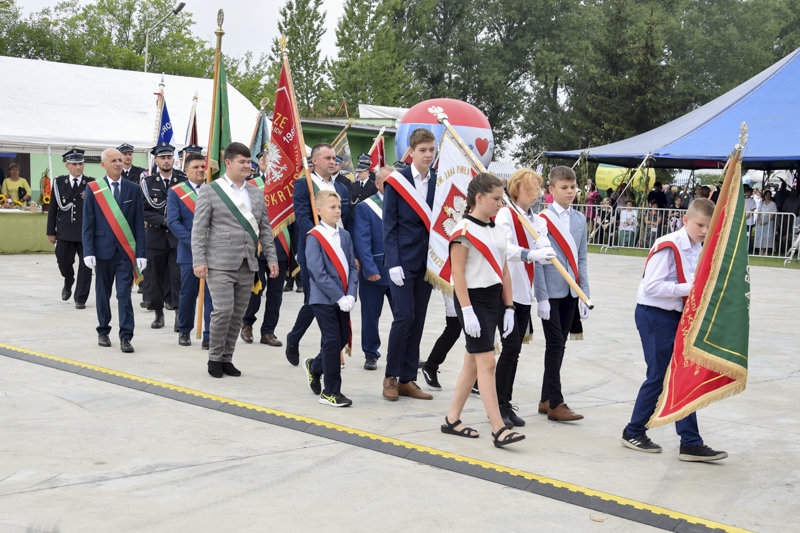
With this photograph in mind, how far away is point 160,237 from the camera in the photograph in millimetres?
9633

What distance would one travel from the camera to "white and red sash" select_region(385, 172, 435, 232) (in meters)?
6.24

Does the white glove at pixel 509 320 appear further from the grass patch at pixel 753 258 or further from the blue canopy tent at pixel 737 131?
the blue canopy tent at pixel 737 131

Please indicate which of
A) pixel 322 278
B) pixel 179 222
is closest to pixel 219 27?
pixel 179 222

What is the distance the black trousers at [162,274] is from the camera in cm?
949

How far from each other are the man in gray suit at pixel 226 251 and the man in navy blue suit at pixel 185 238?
1.30 metres

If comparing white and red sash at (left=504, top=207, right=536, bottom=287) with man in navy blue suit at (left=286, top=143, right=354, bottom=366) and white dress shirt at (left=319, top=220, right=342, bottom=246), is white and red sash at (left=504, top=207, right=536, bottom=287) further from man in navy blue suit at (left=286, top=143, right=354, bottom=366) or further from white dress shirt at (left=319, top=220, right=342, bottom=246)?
man in navy blue suit at (left=286, top=143, right=354, bottom=366)

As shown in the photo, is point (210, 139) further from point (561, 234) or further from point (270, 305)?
point (561, 234)

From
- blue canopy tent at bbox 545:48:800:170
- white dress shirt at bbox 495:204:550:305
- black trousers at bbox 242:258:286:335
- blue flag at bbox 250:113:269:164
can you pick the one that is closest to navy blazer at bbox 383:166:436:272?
white dress shirt at bbox 495:204:550:305

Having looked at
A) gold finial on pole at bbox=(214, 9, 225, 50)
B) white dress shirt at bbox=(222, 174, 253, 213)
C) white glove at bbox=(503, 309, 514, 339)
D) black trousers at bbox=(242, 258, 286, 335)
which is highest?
gold finial on pole at bbox=(214, 9, 225, 50)

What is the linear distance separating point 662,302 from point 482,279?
1.09 m

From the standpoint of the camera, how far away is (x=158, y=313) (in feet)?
31.2

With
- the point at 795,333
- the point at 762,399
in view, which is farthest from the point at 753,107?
the point at 762,399

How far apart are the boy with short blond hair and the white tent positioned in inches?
640

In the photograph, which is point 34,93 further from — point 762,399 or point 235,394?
point 762,399
